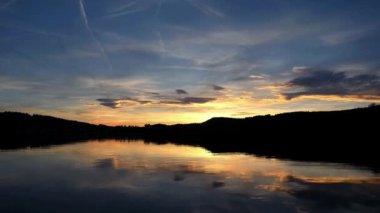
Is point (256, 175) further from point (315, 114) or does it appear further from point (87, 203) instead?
point (315, 114)

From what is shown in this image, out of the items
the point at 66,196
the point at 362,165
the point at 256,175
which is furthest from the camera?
the point at 362,165

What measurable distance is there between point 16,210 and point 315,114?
123 metres

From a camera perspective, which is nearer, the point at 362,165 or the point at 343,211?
the point at 343,211

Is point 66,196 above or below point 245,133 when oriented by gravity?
below

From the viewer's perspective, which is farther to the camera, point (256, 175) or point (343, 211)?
point (256, 175)

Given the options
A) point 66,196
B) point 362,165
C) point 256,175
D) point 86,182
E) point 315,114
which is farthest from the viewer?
point 315,114

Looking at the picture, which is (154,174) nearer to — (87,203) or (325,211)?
(87,203)

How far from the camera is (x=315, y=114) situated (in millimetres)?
134125

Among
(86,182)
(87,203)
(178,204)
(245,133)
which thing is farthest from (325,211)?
(245,133)

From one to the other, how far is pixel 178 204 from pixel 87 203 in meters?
5.27

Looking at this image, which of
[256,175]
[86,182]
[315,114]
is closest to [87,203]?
[86,182]

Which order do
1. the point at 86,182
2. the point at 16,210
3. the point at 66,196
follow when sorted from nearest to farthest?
the point at 16,210 < the point at 66,196 < the point at 86,182

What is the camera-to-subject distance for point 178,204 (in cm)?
2347

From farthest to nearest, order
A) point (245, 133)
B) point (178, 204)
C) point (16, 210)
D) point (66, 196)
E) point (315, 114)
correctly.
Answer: point (245, 133) < point (315, 114) < point (66, 196) < point (178, 204) < point (16, 210)
